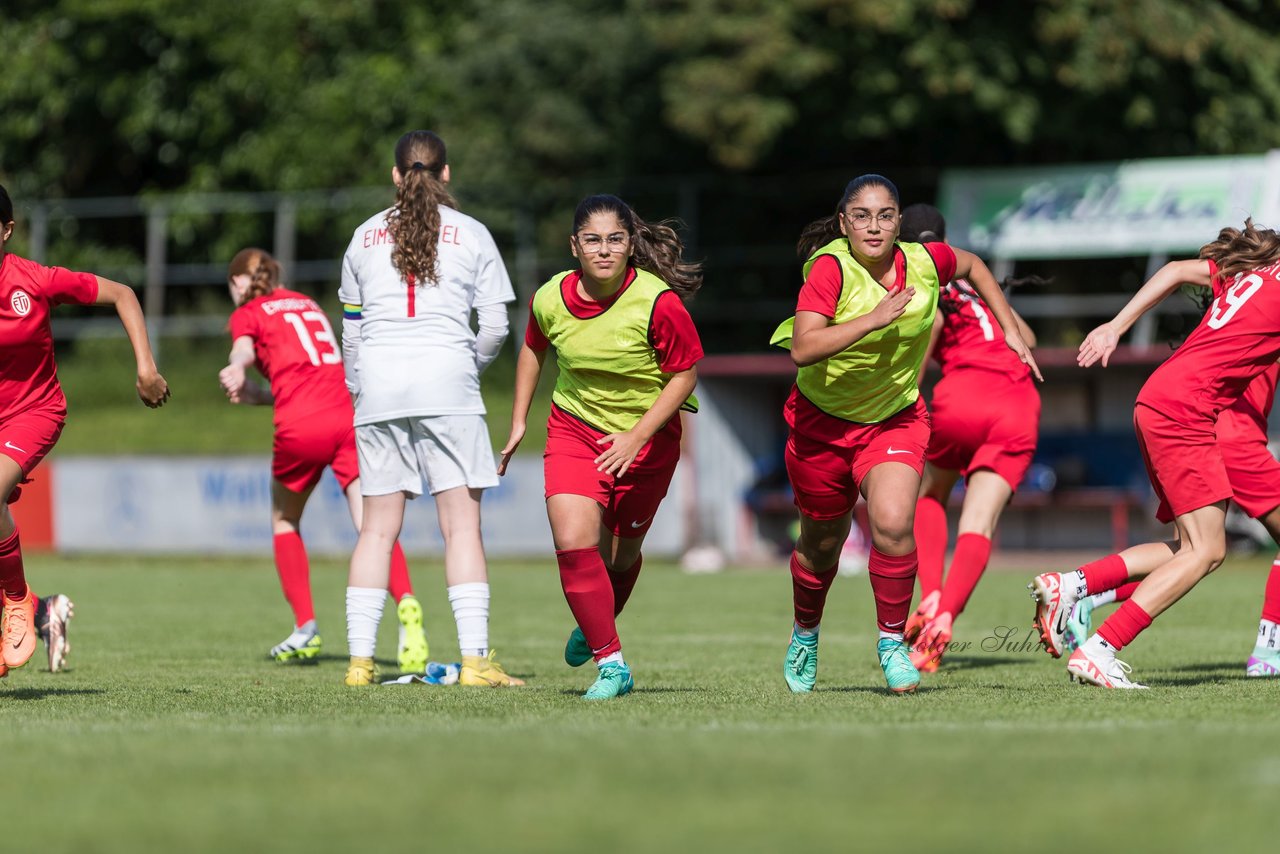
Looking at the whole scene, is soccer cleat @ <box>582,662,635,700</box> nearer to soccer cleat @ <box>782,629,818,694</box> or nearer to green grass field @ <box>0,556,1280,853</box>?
green grass field @ <box>0,556,1280,853</box>

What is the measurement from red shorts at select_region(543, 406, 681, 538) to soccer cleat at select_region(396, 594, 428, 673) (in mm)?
1287

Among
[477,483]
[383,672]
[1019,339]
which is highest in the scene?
[1019,339]

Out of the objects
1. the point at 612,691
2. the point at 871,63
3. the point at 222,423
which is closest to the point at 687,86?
the point at 871,63

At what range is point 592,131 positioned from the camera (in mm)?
27078

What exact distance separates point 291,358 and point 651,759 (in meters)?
5.17

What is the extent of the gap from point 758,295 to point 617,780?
21.8m

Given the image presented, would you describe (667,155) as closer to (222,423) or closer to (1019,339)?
(222,423)

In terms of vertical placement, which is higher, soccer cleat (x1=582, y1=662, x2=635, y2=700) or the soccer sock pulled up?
the soccer sock pulled up

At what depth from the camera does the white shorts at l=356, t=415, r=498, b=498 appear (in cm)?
754

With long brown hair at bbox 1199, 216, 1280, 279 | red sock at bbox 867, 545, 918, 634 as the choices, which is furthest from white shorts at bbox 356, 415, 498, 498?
long brown hair at bbox 1199, 216, 1280, 279

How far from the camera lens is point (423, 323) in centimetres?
751

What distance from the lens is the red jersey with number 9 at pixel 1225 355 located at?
23.5 feet

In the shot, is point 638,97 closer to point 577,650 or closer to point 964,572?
point 964,572

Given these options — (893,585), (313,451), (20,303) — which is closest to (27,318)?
(20,303)
